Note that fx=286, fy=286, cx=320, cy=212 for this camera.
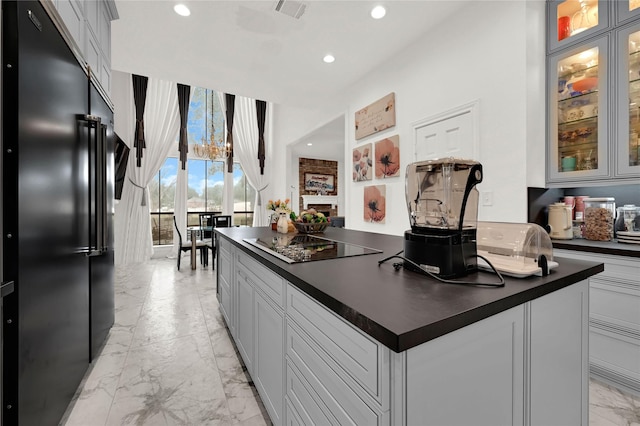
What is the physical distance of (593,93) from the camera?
6.77 ft

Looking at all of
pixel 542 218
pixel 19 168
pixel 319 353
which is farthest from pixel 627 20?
pixel 19 168

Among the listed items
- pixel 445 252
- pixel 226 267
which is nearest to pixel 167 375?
pixel 226 267

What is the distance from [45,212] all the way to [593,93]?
3.40 meters

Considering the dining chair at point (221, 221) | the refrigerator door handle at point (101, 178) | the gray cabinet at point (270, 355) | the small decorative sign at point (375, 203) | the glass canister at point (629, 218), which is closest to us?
the gray cabinet at point (270, 355)

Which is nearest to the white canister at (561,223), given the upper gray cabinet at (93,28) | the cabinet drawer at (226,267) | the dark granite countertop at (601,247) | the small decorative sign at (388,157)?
the dark granite countertop at (601,247)

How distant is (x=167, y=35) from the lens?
303 cm

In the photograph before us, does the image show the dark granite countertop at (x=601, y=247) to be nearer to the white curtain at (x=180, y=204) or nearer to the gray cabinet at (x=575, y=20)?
the gray cabinet at (x=575, y=20)

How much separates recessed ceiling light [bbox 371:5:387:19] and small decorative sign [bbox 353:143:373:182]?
4.96 ft

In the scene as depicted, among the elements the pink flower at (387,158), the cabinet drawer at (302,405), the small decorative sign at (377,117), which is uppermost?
the small decorative sign at (377,117)

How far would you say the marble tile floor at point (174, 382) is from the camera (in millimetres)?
1559

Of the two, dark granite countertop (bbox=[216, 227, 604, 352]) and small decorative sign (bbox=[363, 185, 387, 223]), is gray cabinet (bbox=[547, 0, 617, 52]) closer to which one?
dark granite countertop (bbox=[216, 227, 604, 352])

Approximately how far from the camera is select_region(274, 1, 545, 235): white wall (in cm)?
224

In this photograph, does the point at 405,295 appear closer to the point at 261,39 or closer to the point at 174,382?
the point at 174,382

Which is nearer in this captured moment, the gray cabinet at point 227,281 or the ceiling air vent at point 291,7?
the gray cabinet at point 227,281
